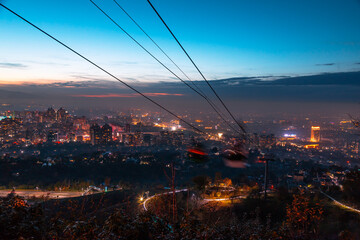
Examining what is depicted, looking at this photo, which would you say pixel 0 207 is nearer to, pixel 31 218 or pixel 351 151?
pixel 31 218

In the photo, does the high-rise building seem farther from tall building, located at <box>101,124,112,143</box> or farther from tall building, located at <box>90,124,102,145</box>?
tall building, located at <box>101,124,112,143</box>

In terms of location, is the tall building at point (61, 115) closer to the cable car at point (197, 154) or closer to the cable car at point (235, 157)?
the cable car at point (235, 157)

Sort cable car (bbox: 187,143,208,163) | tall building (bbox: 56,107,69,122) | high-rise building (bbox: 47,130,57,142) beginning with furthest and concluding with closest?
tall building (bbox: 56,107,69,122) → high-rise building (bbox: 47,130,57,142) → cable car (bbox: 187,143,208,163)

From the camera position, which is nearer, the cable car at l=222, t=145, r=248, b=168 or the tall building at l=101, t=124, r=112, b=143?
the cable car at l=222, t=145, r=248, b=168

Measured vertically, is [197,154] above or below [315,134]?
above

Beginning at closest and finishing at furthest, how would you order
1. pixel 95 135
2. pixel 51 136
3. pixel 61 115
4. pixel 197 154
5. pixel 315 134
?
pixel 197 154 < pixel 315 134 < pixel 51 136 < pixel 95 135 < pixel 61 115

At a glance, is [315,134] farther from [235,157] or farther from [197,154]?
[197,154]

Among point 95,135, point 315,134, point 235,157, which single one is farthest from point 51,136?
point 315,134

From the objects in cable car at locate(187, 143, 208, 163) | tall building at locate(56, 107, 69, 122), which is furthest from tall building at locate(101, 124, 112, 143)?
cable car at locate(187, 143, 208, 163)

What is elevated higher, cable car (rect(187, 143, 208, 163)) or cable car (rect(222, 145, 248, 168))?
cable car (rect(187, 143, 208, 163))
